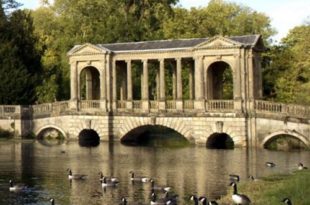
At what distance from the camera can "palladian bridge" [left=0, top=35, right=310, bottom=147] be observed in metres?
51.0

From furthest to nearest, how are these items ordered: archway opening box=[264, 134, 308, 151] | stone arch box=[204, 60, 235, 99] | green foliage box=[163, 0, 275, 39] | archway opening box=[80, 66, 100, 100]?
green foliage box=[163, 0, 275, 39]
archway opening box=[80, 66, 100, 100]
stone arch box=[204, 60, 235, 99]
archway opening box=[264, 134, 308, 151]

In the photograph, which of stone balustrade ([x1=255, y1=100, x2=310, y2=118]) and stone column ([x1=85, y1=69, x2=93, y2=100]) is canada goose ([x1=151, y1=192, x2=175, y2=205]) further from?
stone column ([x1=85, y1=69, x2=93, y2=100])

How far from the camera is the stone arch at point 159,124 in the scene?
54562 millimetres

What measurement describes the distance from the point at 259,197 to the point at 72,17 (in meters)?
66.7

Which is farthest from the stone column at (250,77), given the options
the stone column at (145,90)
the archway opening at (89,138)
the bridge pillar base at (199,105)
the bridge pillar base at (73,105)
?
the bridge pillar base at (73,105)

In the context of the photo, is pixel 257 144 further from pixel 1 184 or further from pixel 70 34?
pixel 70 34

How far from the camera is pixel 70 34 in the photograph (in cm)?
8600

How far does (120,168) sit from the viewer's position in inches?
1591

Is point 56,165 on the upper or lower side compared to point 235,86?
lower

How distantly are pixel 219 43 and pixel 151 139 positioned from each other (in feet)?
48.4

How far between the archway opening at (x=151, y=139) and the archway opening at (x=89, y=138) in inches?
128

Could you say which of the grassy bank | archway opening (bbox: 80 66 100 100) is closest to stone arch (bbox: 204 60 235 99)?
archway opening (bbox: 80 66 100 100)

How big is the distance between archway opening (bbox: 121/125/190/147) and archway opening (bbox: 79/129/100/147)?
3247mm

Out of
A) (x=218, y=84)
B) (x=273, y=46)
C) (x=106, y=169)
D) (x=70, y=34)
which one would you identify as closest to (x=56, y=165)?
(x=106, y=169)
